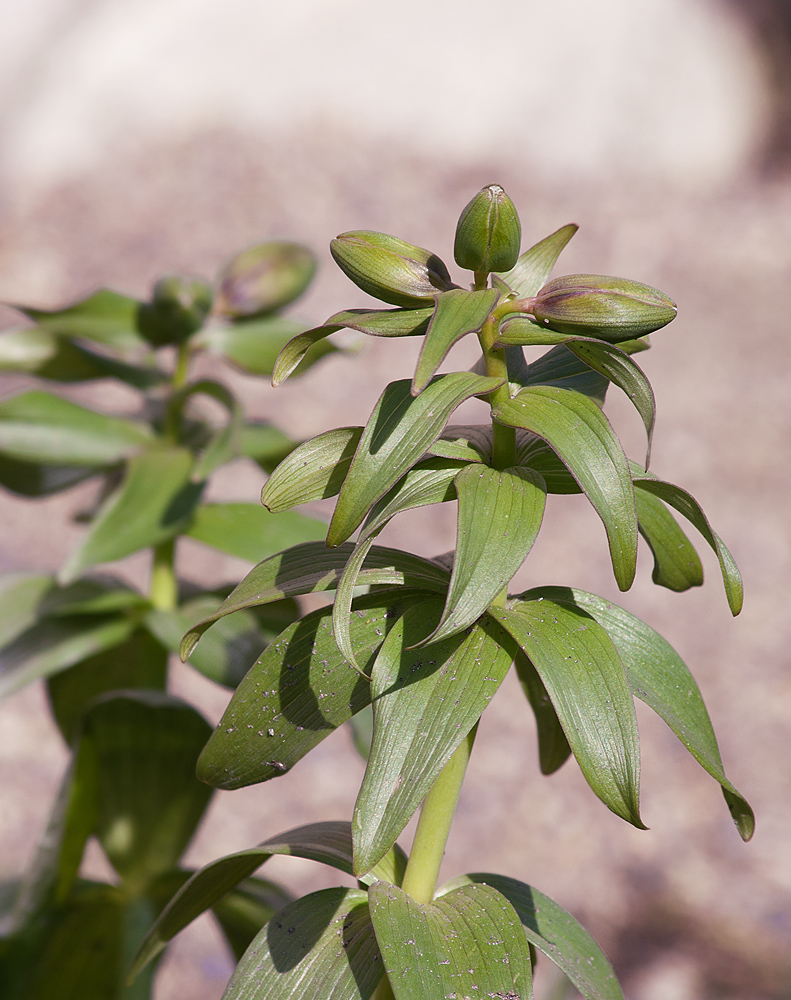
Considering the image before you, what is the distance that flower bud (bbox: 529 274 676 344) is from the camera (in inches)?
11.5

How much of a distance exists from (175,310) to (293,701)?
36 cm

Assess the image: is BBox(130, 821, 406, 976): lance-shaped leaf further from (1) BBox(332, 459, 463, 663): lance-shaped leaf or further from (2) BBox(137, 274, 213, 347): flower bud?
(2) BBox(137, 274, 213, 347): flower bud

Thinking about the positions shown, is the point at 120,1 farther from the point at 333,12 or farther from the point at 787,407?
the point at 787,407

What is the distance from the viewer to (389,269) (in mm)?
310

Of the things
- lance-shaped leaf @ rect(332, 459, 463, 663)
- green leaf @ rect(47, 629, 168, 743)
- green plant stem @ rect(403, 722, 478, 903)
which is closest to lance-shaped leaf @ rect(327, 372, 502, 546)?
lance-shaped leaf @ rect(332, 459, 463, 663)

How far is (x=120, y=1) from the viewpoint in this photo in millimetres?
3184

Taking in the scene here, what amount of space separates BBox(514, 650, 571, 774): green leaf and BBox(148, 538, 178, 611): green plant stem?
320 mm

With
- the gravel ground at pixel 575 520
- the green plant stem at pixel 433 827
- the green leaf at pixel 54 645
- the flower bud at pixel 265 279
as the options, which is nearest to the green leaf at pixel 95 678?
the green leaf at pixel 54 645

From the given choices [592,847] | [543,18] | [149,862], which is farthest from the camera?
[543,18]

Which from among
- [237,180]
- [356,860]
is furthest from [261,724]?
[237,180]

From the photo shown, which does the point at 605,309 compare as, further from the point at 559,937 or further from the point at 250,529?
the point at 250,529

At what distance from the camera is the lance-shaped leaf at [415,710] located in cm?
29

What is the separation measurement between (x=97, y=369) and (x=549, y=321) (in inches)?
17.3

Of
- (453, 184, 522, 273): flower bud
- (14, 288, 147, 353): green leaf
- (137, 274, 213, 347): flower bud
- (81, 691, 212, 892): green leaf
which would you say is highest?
(453, 184, 522, 273): flower bud
